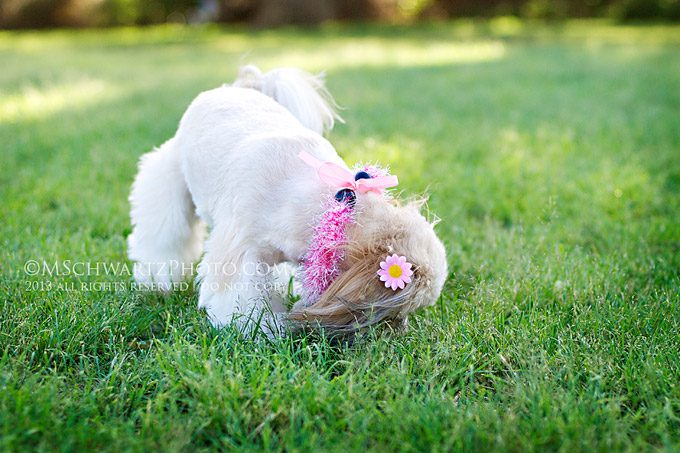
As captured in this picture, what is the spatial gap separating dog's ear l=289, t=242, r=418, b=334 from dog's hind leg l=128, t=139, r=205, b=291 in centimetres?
121

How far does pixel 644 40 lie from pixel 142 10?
1698 centimetres

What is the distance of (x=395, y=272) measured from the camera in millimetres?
2119

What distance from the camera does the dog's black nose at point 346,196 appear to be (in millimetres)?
2299

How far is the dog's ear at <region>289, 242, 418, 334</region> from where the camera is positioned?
2.17m

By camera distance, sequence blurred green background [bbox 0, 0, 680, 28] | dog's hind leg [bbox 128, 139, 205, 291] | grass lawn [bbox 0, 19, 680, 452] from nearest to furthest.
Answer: grass lawn [bbox 0, 19, 680, 452] → dog's hind leg [bbox 128, 139, 205, 291] → blurred green background [bbox 0, 0, 680, 28]

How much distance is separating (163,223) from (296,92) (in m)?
0.97

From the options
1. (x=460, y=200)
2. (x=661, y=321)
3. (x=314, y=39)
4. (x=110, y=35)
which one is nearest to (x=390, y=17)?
(x=314, y=39)

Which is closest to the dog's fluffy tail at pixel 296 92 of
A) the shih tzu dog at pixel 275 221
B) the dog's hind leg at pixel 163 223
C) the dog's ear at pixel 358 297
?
the shih tzu dog at pixel 275 221

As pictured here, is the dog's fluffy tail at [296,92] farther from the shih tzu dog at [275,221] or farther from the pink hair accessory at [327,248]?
the pink hair accessory at [327,248]

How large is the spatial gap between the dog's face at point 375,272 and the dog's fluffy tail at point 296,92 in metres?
1.23

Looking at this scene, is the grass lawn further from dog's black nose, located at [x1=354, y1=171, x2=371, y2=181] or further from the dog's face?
dog's black nose, located at [x1=354, y1=171, x2=371, y2=181]

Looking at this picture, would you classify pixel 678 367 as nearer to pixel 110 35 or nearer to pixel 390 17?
pixel 110 35

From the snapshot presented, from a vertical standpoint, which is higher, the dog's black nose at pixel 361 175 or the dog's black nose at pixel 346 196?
the dog's black nose at pixel 361 175

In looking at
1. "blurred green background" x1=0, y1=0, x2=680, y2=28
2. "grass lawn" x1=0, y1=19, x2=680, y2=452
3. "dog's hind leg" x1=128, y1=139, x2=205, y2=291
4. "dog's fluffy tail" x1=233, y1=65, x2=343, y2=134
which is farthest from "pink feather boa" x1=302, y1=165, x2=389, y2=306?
"blurred green background" x1=0, y1=0, x2=680, y2=28
